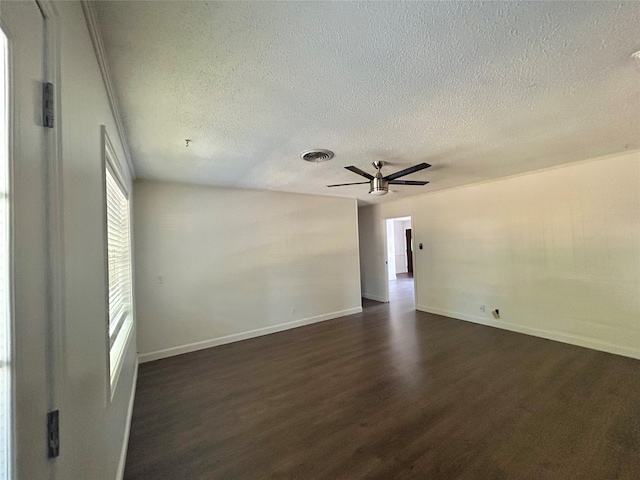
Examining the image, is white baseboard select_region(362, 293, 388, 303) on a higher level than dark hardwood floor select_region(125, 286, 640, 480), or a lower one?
higher

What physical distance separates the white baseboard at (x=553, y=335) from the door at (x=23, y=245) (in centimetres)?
501

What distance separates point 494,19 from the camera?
3.90ft

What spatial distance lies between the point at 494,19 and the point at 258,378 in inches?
133

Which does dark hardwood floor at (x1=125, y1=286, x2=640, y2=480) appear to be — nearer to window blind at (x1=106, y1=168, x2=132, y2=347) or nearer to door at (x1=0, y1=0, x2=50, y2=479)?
window blind at (x1=106, y1=168, x2=132, y2=347)

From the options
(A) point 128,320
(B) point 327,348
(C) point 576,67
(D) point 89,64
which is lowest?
(B) point 327,348

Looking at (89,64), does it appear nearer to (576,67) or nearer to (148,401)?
(576,67)

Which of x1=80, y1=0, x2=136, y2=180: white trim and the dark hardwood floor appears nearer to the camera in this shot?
x1=80, y1=0, x2=136, y2=180: white trim

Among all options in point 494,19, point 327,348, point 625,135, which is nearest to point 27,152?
point 494,19

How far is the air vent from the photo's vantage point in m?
2.67

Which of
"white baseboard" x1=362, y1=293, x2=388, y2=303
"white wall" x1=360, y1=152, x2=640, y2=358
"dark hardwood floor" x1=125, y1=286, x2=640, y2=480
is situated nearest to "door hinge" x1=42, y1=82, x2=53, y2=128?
"dark hardwood floor" x1=125, y1=286, x2=640, y2=480

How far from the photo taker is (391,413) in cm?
220

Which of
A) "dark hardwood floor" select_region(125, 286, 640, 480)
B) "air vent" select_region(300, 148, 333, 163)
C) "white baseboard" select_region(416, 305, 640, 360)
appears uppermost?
"air vent" select_region(300, 148, 333, 163)

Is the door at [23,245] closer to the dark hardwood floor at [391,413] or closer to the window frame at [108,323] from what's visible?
the window frame at [108,323]

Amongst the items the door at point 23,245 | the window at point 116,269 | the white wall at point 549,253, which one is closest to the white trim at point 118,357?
the window at point 116,269
